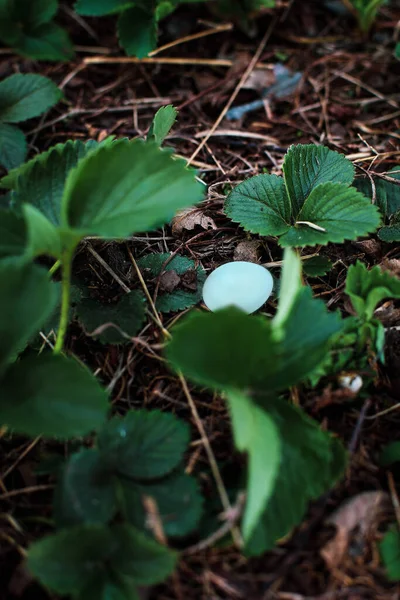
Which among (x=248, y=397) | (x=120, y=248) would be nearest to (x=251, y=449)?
(x=248, y=397)

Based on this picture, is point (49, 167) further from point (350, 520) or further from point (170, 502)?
point (350, 520)

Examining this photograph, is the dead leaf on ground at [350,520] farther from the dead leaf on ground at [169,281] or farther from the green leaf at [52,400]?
the dead leaf on ground at [169,281]

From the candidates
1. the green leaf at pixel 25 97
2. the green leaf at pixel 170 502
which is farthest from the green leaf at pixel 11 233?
the green leaf at pixel 25 97

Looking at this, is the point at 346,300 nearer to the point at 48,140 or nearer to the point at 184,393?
the point at 184,393

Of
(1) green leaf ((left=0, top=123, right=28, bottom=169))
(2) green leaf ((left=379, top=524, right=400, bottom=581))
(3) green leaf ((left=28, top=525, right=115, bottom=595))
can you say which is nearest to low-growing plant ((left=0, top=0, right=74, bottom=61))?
(1) green leaf ((left=0, top=123, right=28, bottom=169))

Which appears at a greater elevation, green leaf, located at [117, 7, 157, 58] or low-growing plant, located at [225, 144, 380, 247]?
green leaf, located at [117, 7, 157, 58]

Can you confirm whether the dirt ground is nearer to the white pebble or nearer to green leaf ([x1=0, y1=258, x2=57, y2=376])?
the white pebble

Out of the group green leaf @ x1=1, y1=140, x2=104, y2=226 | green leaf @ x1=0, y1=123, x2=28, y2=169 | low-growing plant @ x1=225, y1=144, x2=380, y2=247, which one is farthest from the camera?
green leaf @ x1=0, y1=123, x2=28, y2=169
